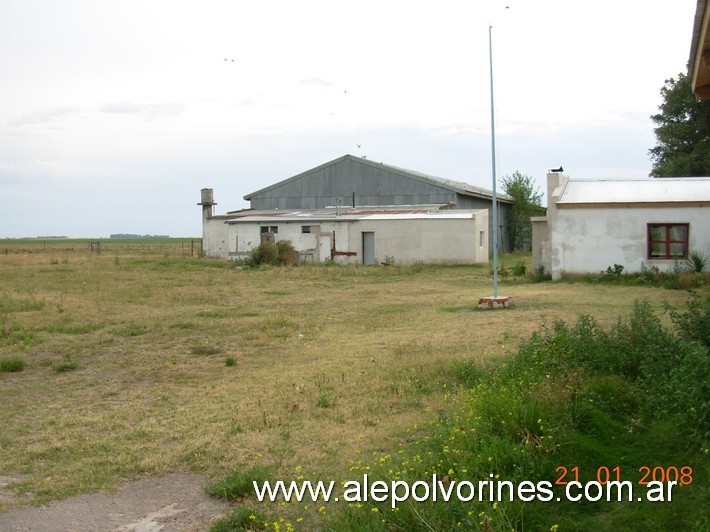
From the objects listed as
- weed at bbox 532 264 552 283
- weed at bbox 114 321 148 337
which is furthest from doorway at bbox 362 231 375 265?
weed at bbox 114 321 148 337

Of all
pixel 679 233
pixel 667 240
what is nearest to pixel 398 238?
pixel 667 240

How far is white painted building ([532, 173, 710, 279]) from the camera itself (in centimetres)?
2403

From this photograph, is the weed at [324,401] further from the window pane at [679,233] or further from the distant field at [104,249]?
the distant field at [104,249]

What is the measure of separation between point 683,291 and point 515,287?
5.06 metres

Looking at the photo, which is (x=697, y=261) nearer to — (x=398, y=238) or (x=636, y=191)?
(x=636, y=191)

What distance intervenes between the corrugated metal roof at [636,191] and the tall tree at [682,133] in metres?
17.8

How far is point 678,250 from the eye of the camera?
955 inches

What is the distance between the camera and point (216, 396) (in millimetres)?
9242

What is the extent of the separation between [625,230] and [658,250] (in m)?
1.28

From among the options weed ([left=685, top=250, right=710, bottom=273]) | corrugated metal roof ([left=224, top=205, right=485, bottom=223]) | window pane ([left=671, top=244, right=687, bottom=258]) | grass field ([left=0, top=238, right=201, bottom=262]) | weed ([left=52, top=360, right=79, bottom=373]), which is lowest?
weed ([left=52, top=360, right=79, bottom=373])

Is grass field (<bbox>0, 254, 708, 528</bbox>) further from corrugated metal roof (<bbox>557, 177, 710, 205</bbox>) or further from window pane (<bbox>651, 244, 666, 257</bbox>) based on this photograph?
corrugated metal roof (<bbox>557, 177, 710, 205</bbox>)

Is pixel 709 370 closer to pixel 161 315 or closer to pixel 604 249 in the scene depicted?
pixel 161 315

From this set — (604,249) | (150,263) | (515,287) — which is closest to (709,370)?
(515,287)

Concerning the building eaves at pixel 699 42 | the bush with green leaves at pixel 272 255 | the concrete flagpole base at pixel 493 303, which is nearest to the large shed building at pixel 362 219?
the bush with green leaves at pixel 272 255
